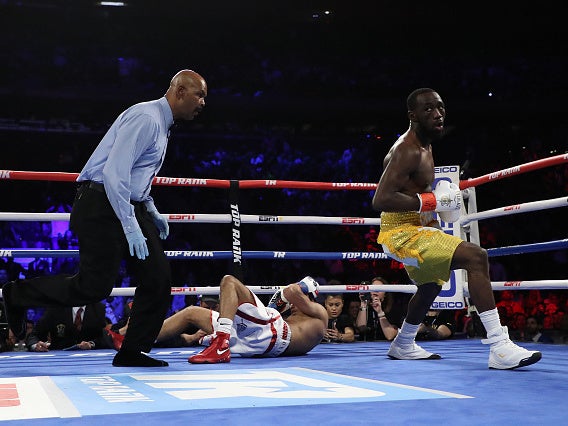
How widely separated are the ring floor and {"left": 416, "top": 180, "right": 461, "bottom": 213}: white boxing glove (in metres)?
0.58

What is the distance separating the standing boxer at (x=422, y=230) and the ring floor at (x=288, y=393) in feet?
0.76

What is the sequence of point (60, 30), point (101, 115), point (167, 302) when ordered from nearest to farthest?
1. point (167, 302)
2. point (101, 115)
3. point (60, 30)

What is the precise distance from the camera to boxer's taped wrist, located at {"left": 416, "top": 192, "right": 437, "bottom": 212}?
2.53 m

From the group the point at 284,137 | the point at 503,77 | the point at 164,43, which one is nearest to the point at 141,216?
the point at 284,137

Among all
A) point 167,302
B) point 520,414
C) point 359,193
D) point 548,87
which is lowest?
point 520,414

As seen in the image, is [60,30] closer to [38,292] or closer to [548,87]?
[548,87]

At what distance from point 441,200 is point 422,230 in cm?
16

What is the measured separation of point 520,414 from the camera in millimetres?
1326

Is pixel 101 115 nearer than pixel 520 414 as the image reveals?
No

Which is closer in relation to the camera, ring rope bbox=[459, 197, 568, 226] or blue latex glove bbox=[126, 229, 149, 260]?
blue latex glove bbox=[126, 229, 149, 260]

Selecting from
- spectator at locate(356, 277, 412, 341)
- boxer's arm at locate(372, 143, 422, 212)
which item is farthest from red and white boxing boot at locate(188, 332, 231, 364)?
spectator at locate(356, 277, 412, 341)

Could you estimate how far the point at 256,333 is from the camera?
2.88m

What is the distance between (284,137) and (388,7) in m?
2.80

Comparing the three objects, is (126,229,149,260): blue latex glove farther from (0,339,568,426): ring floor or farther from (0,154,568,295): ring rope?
(0,154,568,295): ring rope
